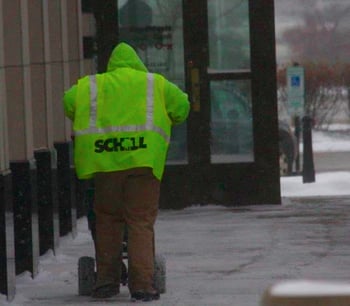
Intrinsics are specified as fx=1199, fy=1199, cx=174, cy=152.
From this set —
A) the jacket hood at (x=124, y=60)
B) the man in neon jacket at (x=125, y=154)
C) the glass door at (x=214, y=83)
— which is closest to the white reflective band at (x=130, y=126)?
the man in neon jacket at (x=125, y=154)

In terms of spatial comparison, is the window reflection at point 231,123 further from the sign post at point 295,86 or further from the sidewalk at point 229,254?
the sign post at point 295,86

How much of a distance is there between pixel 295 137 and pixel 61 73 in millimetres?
16153

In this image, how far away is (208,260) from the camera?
867 cm

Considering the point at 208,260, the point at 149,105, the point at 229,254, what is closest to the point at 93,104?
the point at 149,105

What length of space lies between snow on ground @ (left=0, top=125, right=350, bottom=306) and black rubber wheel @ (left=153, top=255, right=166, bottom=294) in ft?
0.22

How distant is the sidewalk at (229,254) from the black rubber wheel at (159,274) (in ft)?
0.23

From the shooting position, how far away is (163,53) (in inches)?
514

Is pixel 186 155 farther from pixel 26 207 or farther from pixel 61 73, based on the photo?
pixel 26 207

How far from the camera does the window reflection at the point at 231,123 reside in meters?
13.1

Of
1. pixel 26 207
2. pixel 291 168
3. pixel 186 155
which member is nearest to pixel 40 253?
pixel 26 207

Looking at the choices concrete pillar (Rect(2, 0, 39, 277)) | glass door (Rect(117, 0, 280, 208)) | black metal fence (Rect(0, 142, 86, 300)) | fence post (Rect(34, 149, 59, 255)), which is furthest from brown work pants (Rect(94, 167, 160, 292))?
glass door (Rect(117, 0, 280, 208))

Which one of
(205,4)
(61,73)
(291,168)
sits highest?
(205,4)

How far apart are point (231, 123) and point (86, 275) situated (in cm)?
649

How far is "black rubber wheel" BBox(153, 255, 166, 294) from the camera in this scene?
264 inches
